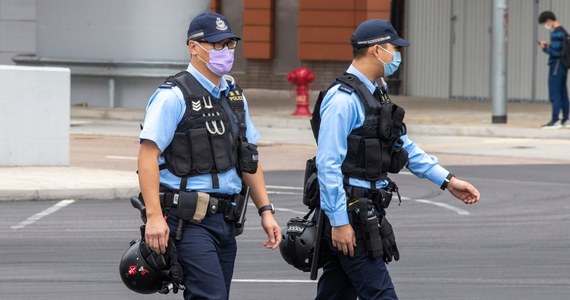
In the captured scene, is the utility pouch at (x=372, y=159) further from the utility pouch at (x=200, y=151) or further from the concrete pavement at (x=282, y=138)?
the concrete pavement at (x=282, y=138)

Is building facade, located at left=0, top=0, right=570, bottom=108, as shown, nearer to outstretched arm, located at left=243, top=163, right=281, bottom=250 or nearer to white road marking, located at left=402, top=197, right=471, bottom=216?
white road marking, located at left=402, top=197, right=471, bottom=216

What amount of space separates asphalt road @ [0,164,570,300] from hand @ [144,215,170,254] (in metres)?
2.98

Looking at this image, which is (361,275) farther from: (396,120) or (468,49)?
(468,49)

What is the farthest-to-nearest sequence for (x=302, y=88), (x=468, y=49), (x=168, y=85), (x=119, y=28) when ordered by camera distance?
(x=468, y=49)
(x=119, y=28)
(x=302, y=88)
(x=168, y=85)

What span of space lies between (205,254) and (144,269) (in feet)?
0.95

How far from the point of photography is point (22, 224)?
12.4 meters

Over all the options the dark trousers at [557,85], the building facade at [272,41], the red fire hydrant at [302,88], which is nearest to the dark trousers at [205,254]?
the dark trousers at [557,85]

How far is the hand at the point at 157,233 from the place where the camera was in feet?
19.8

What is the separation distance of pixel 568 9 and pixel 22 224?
18.0m

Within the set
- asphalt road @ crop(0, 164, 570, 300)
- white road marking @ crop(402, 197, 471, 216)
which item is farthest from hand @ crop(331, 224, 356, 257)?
white road marking @ crop(402, 197, 471, 216)

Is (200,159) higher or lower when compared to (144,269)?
higher

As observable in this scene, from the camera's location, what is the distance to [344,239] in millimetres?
6250

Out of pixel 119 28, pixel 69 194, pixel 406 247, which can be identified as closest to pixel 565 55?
pixel 119 28

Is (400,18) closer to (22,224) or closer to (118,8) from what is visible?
(118,8)
